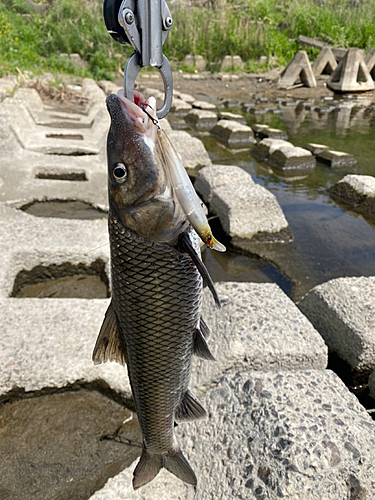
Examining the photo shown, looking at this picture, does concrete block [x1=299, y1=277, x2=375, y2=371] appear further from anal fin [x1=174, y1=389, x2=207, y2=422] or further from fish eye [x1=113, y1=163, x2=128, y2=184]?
fish eye [x1=113, y1=163, x2=128, y2=184]

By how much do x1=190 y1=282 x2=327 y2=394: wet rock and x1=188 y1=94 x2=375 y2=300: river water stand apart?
1.83 m

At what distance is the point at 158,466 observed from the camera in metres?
1.65

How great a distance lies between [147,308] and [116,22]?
34.0 inches

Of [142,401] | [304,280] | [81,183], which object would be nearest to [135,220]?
[142,401]

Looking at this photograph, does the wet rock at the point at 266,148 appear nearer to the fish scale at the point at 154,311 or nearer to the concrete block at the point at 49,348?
the concrete block at the point at 49,348

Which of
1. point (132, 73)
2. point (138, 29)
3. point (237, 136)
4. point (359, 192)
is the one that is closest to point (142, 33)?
point (138, 29)

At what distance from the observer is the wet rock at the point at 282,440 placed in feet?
5.08

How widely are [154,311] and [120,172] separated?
0.47 metres

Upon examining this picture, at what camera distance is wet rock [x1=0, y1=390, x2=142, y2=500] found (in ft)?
6.75

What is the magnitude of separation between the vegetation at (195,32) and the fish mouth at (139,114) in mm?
14827

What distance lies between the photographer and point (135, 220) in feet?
3.63

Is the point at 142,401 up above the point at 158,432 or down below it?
above

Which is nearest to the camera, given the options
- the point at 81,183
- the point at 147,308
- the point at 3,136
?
the point at 147,308

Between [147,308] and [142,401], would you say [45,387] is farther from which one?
[147,308]
